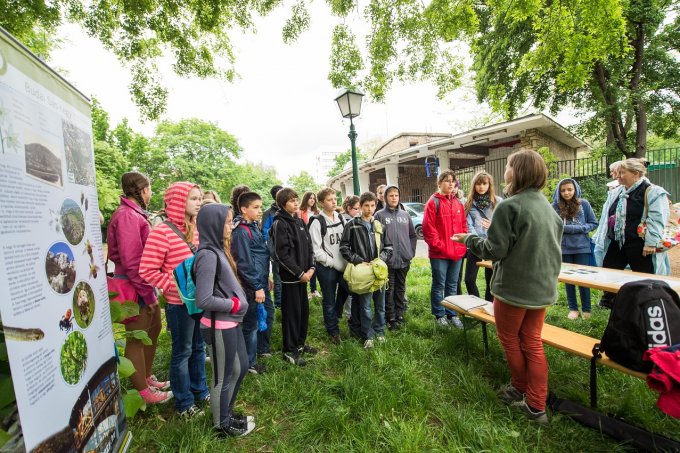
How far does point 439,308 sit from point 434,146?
1165 centimetres

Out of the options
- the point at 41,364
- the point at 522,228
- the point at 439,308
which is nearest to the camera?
the point at 41,364

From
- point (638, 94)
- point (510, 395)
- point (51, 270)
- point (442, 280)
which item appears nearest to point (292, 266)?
point (442, 280)

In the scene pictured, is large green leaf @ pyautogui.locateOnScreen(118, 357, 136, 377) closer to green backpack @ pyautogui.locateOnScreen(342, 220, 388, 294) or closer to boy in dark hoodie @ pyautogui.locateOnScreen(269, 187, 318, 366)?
boy in dark hoodie @ pyautogui.locateOnScreen(269, 187, 318, 366)

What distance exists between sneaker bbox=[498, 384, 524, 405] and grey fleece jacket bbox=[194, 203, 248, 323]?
229cm

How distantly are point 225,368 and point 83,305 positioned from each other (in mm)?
1068

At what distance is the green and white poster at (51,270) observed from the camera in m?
1.02

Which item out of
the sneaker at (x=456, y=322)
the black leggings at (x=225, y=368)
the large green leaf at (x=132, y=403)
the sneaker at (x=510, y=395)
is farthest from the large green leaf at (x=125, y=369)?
the sneaker at (x=456, y=322)

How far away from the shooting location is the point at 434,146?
14.3m

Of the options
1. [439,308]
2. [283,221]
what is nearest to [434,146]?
[439,308]

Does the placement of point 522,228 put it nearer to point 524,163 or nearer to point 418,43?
point 524,163

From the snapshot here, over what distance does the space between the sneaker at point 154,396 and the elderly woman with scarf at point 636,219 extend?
17.4ft

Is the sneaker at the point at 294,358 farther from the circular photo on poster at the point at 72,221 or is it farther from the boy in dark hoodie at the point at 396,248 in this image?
the circular photo on poster at the point at 72,221

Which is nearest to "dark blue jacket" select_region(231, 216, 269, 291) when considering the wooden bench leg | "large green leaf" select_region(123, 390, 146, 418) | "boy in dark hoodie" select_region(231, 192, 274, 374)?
"boy in dark hoodie" select_region(231, 192, 274, 374)

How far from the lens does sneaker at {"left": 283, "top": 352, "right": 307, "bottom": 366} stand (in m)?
3.37
